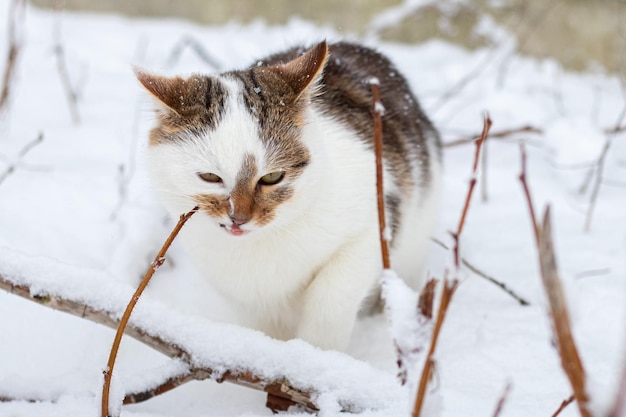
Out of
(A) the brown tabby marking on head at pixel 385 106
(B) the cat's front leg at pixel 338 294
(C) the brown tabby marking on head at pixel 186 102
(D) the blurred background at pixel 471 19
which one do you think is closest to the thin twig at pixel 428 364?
(C) the brown tabby marking on head at pixel 186 102

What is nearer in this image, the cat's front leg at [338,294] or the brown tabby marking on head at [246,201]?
the brown tabby marking on head at [246,201]

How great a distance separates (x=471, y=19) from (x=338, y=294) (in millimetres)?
3313

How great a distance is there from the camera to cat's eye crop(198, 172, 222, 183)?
155 centimetres

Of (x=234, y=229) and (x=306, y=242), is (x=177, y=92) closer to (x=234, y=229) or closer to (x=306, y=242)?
(x=234, y=229)

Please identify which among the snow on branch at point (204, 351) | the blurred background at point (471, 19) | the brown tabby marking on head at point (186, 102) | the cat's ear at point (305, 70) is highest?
the blurred background at point (471, 19)

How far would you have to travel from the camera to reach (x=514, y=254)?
8.33 feet

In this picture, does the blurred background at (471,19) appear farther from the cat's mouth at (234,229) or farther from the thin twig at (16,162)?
the cat's mouth at (234,229)

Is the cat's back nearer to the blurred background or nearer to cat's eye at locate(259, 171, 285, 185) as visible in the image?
cat's eye at locate(259, 171, 285, 185)

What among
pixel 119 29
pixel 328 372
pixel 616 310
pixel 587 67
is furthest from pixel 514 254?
pixel 119 29

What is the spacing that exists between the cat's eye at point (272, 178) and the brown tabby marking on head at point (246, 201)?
0.04ft

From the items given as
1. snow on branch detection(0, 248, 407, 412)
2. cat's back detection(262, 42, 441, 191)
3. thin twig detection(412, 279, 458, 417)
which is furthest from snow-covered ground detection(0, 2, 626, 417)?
cat's back detection(262, 42, 441, 191)

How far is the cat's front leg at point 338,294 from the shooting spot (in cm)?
185

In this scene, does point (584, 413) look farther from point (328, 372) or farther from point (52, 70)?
point (52, 70)

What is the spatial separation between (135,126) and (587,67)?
122 inches
